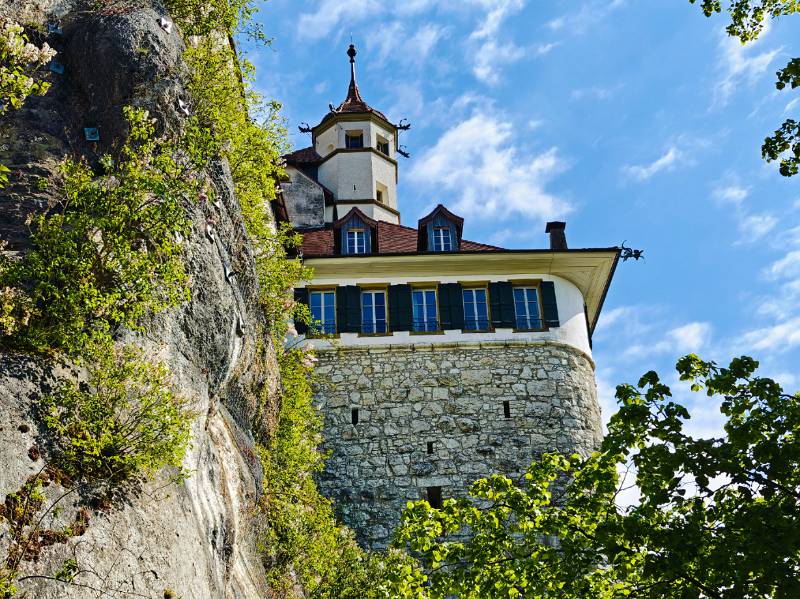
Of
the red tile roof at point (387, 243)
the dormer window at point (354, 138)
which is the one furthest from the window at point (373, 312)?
the dormer window at point (354, 138)

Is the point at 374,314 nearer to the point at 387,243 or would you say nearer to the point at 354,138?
the point at 387,243

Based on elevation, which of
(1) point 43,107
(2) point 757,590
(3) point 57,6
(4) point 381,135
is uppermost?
(4) point 381,135

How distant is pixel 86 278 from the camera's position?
30.3 feet

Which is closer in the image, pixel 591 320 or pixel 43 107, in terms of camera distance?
pixel 43 107

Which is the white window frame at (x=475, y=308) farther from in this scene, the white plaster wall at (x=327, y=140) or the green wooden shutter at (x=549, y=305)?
the white plaster wall at (x=327, y=140)

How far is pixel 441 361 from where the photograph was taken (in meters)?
23.2

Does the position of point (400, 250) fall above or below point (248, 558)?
above

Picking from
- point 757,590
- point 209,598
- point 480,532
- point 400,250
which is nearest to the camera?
point 757,590

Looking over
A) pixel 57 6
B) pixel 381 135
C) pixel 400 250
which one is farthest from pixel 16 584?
pixel 381 135

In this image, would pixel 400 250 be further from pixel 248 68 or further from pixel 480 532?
pixel 480 532

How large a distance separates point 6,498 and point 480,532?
6.05 meters

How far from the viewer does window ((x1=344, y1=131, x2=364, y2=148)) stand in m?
32.8

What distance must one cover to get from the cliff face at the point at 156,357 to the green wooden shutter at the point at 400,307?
826 centimetres

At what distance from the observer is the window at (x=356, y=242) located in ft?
83.3
